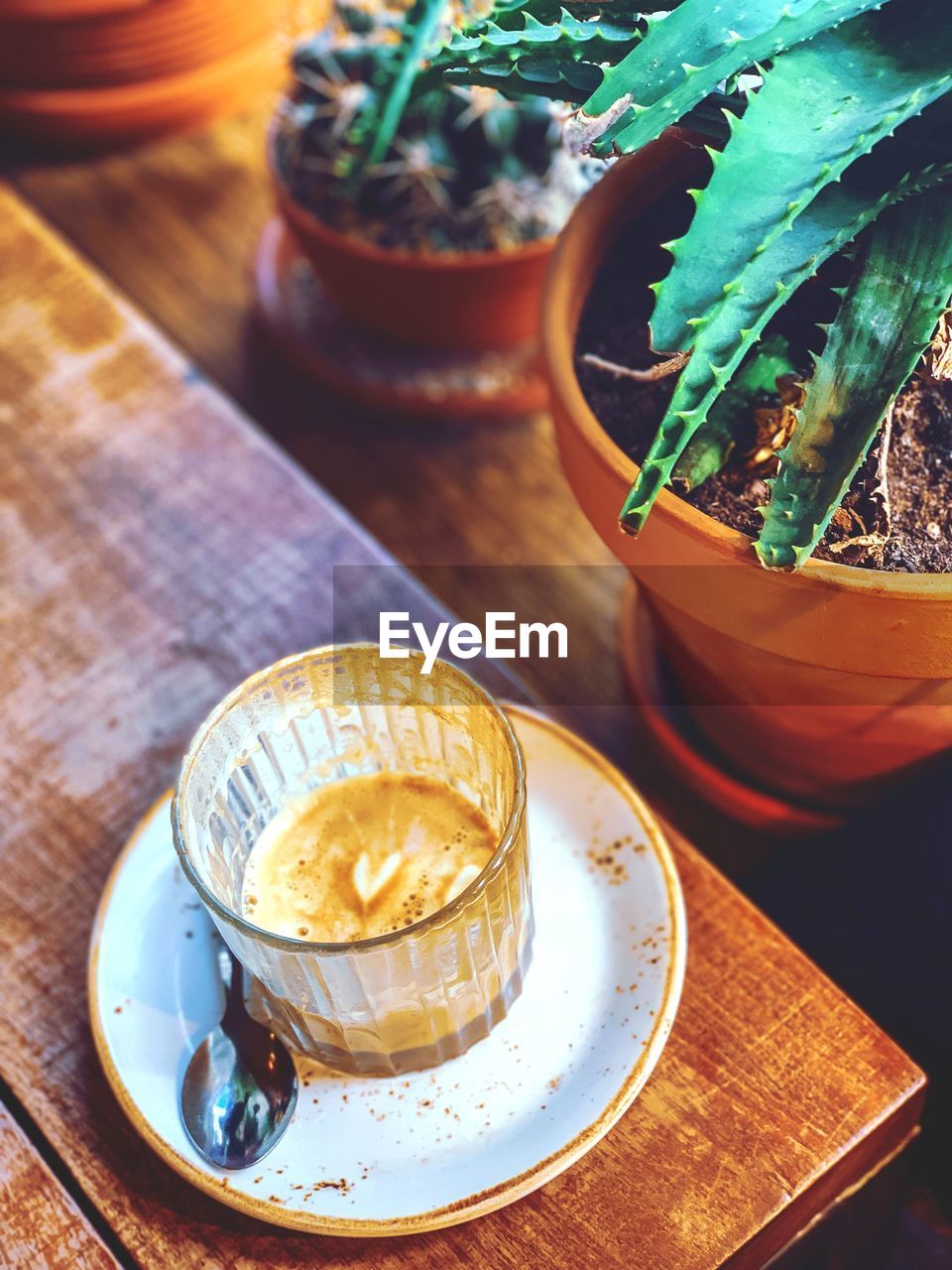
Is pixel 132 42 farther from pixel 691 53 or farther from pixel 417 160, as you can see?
pixel 691 53

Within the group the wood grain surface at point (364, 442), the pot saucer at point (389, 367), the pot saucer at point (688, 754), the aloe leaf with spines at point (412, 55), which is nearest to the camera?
the aloe leaf with spines at point (412, 55)

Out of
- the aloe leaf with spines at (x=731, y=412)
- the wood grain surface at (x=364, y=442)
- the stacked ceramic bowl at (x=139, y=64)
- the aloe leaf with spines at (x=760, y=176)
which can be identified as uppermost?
the aloe leaf with spines at (x=760, y=176)

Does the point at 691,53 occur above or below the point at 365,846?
above

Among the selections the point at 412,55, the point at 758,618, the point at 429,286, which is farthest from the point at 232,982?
the point at 429,286

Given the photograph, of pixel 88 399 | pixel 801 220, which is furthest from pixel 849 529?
pixel 88 399

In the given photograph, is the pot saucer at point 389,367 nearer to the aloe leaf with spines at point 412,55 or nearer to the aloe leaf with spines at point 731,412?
the aloe leaf with spines at point 412,55

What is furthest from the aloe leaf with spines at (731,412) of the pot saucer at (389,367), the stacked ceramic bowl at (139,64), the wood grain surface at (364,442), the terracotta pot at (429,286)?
the stacked ceramic bowl at (139,64)
